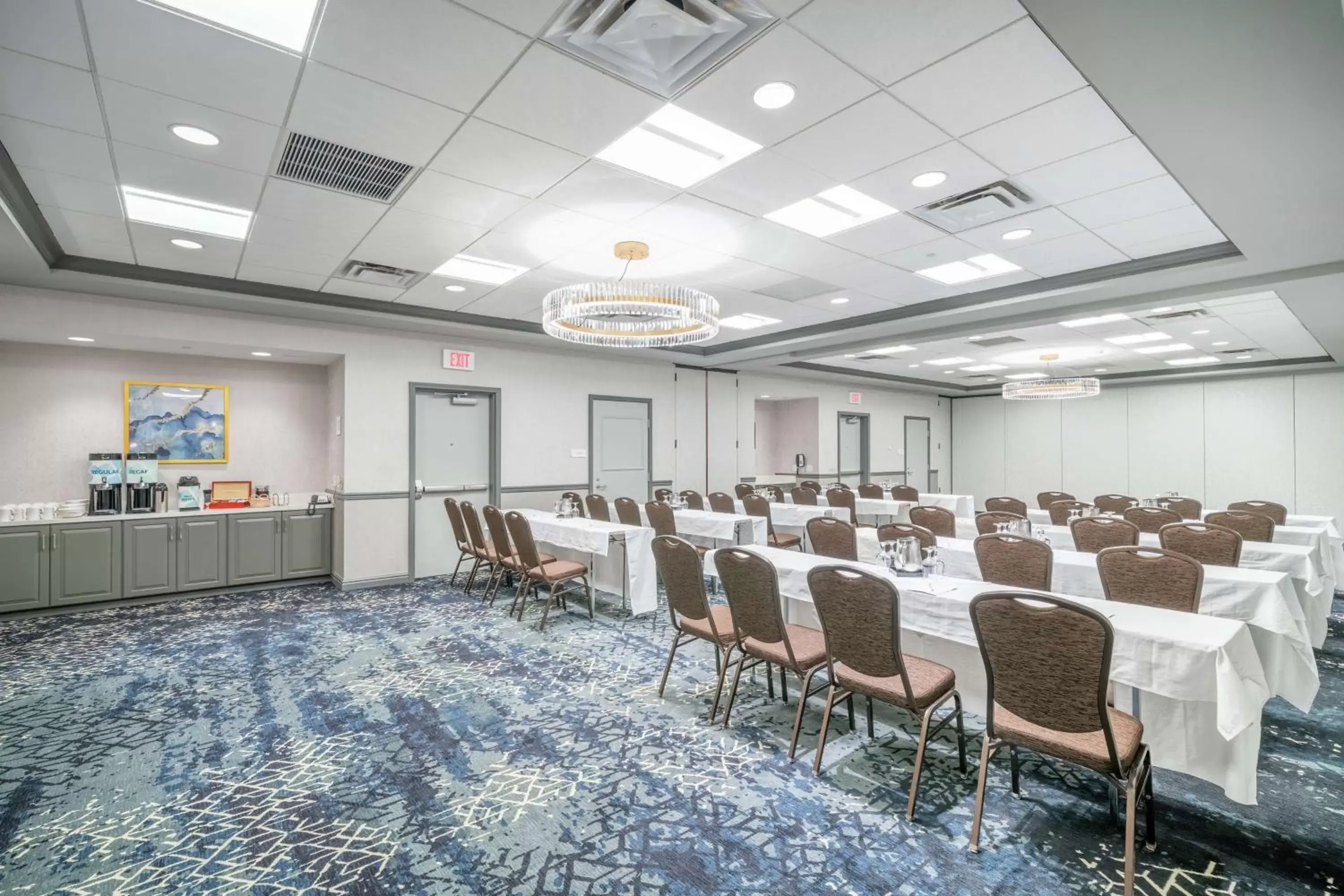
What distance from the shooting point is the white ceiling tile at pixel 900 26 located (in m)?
2.06

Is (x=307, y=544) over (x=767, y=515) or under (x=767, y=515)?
under

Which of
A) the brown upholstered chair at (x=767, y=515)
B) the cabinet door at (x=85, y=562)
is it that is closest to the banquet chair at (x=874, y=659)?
the brown upholstered chair at (x=767, y=515)

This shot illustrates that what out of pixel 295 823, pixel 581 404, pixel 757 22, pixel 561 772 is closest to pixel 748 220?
pixel 757 22

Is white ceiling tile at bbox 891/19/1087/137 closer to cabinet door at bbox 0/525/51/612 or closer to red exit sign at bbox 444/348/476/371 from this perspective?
red exit sign at bbox 444/348/476/371

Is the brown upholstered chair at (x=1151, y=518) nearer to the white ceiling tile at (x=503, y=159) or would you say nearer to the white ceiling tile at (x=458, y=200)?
the white ceiling tile at (x=503, y=159)

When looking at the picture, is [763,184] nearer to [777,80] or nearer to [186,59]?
[777,80]

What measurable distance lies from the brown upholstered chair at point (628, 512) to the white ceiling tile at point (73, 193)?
4.50 meters

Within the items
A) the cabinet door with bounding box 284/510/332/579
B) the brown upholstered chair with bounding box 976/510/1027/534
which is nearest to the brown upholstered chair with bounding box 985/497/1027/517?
the brown upholstered chair with bounding box 976/510/1027/534

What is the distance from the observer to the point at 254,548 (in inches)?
250

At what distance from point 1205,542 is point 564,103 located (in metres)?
4.90

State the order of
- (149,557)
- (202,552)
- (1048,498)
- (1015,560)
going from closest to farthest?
(1015,560) < (149,557) < (202,552) < (1048,498)

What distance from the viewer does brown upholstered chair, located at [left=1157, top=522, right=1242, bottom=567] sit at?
4020mm

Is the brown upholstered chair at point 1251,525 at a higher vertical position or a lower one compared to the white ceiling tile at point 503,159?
lower

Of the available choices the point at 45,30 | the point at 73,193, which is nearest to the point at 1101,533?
the point at 45,30
